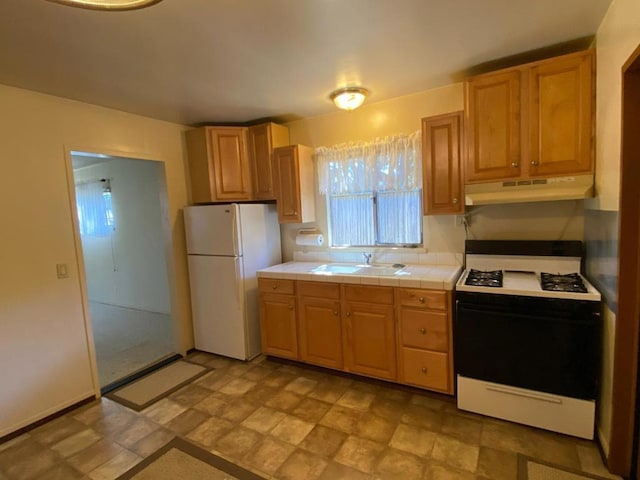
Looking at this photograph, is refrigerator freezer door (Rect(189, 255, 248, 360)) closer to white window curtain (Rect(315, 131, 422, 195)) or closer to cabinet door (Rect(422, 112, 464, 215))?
white window curtain (Rect(315, 131, 422, 195))

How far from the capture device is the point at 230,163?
3400mm

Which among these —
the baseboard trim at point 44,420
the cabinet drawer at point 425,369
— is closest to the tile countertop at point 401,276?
the cabinet drawer at point 425,369

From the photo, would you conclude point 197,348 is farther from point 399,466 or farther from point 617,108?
point 617,108

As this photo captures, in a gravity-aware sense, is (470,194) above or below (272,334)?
above

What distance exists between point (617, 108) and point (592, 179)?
54 centimetres

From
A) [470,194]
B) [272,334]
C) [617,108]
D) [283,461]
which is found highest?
[617,108]

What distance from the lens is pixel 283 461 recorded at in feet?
6.42

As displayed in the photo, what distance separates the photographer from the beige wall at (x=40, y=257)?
2285 mm

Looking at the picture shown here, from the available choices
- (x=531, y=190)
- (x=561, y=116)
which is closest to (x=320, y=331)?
(x=531, y=190)

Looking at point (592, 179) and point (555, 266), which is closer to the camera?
point (592, 179)

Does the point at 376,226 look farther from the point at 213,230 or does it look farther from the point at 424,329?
the point at 213,230

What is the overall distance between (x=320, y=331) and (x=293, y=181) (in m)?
1.44

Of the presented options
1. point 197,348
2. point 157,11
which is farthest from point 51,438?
point 157,11

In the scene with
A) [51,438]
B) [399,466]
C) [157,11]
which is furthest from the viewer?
[51,438]
